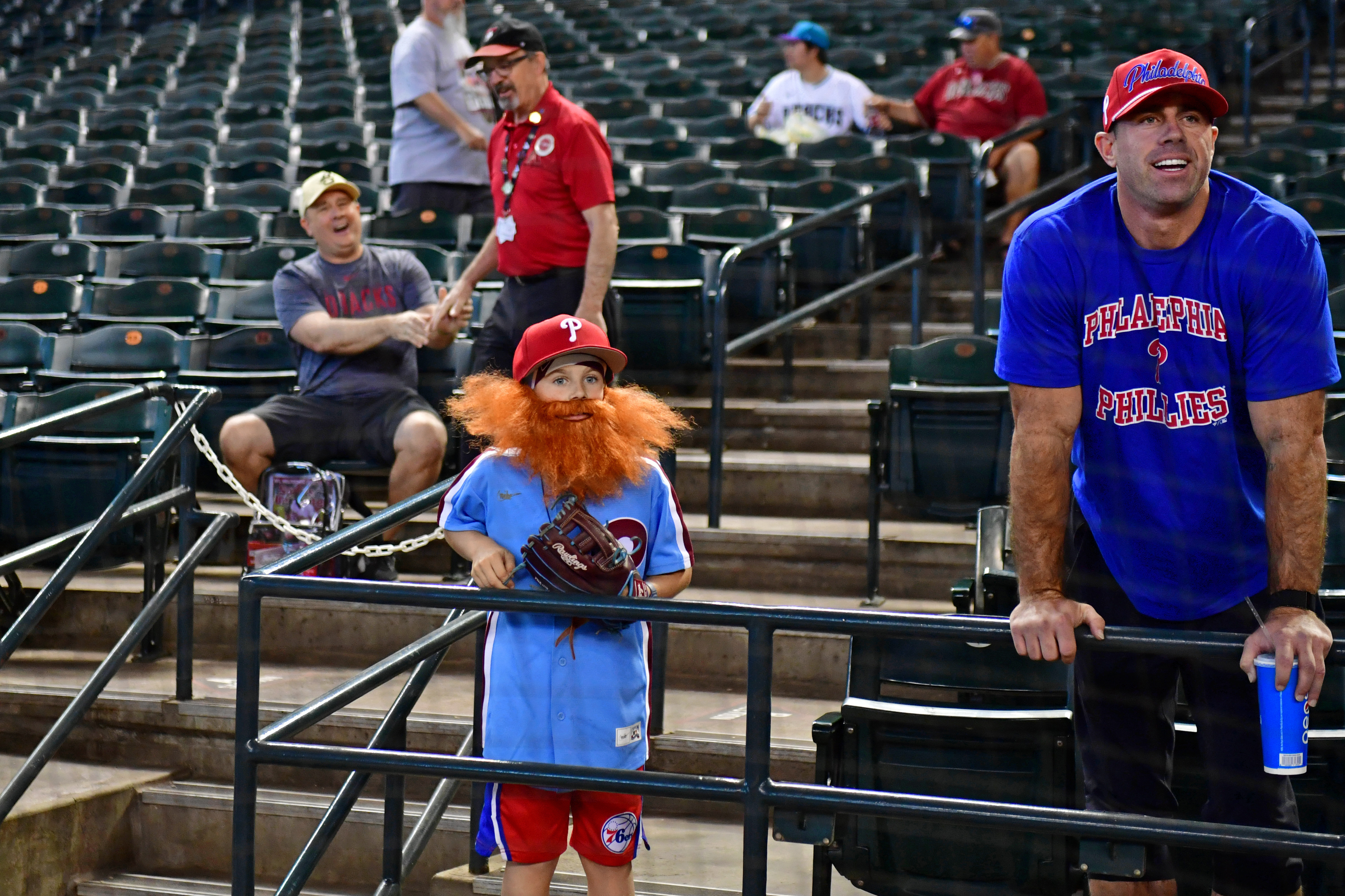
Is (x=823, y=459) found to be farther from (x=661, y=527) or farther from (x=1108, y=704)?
(x=1108, y=704)

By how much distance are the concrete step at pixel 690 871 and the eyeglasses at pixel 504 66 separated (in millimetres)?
2623

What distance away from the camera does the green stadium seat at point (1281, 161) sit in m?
8.18

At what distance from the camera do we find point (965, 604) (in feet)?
12.2

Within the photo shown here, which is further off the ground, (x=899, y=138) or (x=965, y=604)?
(x=899, y=138)

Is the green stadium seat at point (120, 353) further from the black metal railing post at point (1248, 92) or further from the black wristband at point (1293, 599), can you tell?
the black metal railing post at point (1248, 92)

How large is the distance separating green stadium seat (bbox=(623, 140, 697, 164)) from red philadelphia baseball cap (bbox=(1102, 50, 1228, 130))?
735 centimetres

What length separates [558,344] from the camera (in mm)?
3141

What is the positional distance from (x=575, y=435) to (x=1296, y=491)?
140 centimetres

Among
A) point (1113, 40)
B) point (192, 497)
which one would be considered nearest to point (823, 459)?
point (192, 497)

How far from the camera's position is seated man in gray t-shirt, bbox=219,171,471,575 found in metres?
5.50

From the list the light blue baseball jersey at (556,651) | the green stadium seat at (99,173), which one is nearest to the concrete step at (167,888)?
the light blue baseball jersey at (556,651)

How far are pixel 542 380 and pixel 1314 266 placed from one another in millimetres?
1550

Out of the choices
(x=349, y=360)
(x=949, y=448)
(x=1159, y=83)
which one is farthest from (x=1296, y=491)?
(x=349, y=360)

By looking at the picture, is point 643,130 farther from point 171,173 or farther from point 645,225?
point 171,173
